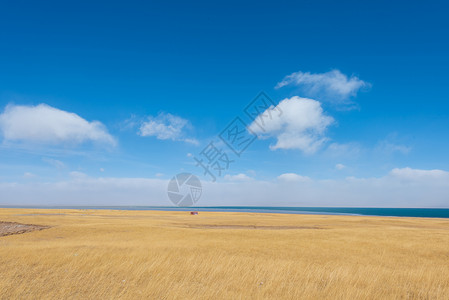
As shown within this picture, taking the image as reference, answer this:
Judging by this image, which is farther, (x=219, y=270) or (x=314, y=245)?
(x=314, y=245)

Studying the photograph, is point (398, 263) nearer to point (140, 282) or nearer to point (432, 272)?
point (432, 272)

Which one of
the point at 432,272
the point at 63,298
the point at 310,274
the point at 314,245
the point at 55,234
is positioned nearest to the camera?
the point at 63,298

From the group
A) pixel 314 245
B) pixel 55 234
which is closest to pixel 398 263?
pixel 314 245

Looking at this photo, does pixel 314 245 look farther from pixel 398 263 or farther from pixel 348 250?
pixel 398 263

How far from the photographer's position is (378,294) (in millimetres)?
10086

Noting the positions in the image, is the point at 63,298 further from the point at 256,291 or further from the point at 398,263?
the point at 398,263

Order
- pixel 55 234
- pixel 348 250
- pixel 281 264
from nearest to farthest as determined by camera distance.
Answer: pixel 281 264 → pixel 348 250 → pixel 55 234

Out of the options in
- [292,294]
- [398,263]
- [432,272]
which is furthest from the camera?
[398,263]

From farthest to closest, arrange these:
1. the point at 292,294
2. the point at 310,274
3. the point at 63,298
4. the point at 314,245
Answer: the point at 314,245 < the point at 310,274 < the point at 292,294 < the point at 63,298

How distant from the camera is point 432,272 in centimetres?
1345

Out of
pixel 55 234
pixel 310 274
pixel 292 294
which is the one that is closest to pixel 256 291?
pixel 292 294

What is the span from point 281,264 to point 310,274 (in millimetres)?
2177

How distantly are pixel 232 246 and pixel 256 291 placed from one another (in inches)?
460

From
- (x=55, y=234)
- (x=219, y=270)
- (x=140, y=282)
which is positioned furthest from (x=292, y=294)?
(x=55, y=234)
